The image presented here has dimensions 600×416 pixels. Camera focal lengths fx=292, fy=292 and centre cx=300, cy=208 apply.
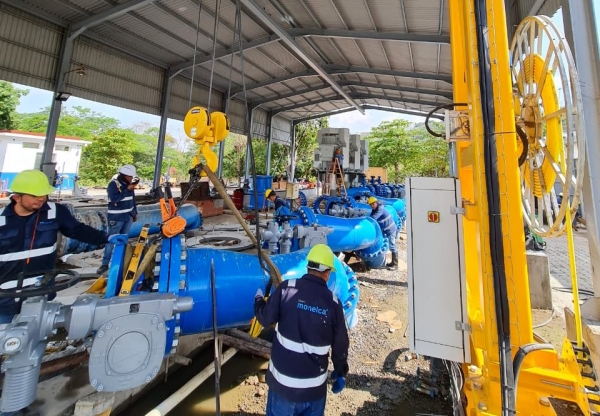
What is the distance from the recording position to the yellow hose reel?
2234 mm

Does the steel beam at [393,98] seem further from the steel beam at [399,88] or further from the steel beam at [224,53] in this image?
the steel beam at [224,53]

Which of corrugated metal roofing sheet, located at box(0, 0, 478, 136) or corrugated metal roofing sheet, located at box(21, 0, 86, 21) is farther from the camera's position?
corrugated metal roofing sheet, located at box(0, 0, 478, 136)

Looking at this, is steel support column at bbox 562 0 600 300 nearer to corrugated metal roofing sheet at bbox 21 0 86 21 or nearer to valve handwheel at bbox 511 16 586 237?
valve handwheel at bbox 511 16 586 237

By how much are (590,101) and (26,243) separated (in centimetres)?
326

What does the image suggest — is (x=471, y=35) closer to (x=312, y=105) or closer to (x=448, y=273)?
(x=448, y=273)

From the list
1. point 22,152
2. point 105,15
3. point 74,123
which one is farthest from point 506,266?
point 74,123

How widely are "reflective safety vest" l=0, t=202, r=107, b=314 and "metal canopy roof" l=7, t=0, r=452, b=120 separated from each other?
4.82m

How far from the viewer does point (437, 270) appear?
5.59ft

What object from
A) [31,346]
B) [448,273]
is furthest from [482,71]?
[31,346]

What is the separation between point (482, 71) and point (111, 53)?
1238 cm

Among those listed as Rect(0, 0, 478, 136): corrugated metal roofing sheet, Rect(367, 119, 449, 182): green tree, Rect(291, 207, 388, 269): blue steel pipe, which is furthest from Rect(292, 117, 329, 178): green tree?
Rect(291, 207, 388, 269): blue steel pipe

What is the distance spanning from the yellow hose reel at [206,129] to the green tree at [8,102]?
2548 cm

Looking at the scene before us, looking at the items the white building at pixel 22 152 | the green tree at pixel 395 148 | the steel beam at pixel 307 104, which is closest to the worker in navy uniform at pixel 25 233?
the steel beam at pixel 307 104

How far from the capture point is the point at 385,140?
78.0ft
